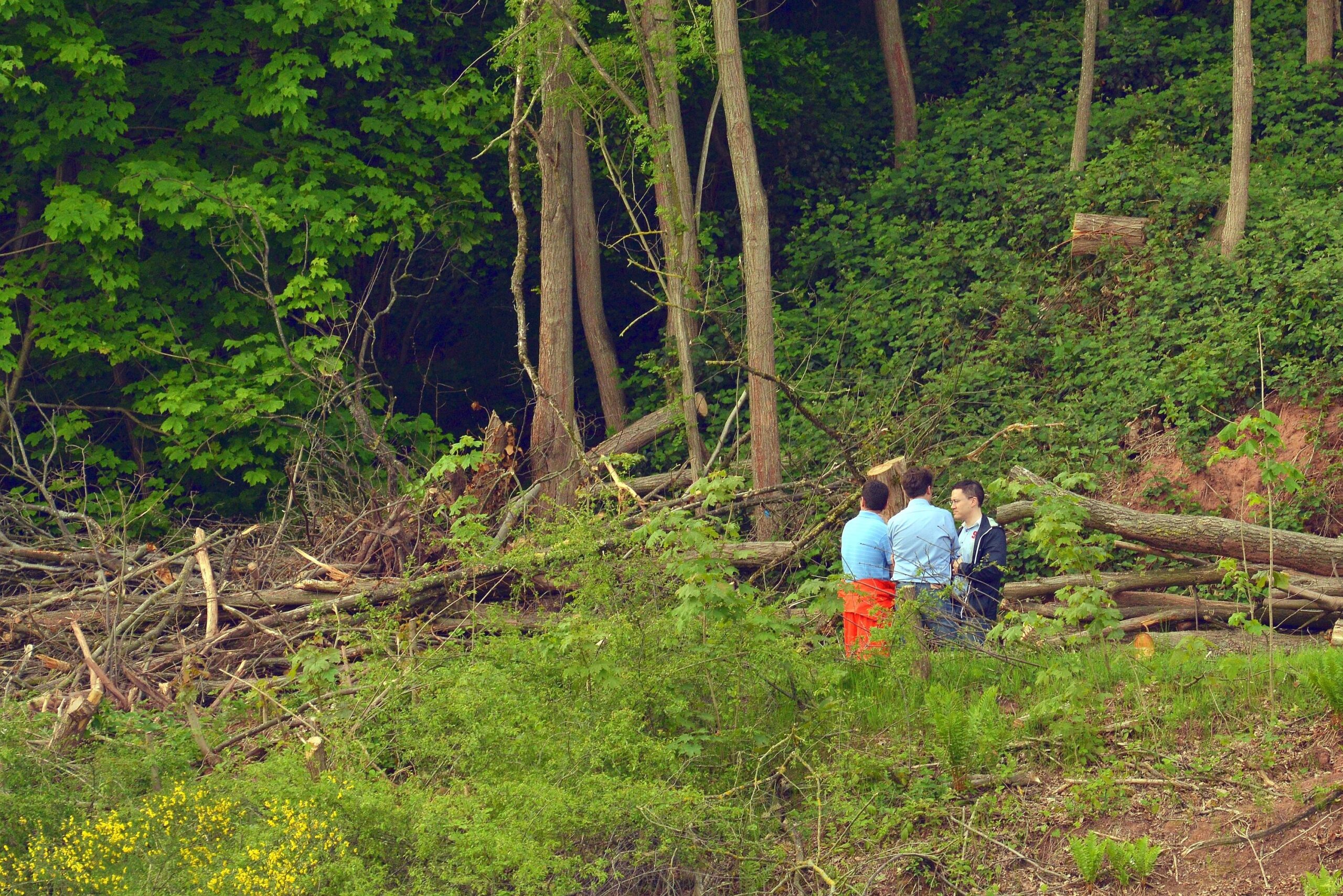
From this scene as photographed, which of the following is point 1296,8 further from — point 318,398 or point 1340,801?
point 1340,801

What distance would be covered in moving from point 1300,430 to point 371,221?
1065 centimetres

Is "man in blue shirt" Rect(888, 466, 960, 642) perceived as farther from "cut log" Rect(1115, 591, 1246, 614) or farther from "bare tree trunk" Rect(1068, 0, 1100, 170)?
"bare tree trunk" Rect(1068, 0, 1100, 170)

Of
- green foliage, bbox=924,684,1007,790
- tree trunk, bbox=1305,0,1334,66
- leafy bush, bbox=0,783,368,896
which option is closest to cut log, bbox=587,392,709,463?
tree trunk, bbox=1305,0,1334,66

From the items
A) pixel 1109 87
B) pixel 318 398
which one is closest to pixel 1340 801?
pixel 318 398

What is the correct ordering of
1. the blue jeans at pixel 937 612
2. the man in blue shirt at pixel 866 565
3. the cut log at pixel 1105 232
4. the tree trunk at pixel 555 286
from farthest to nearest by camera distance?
the tree trunk at pixel 555 286 < the cut log at pixel 1105 232 < the man in blue shirt at pixel 866 565 < the blue jeans at pixel 937 612

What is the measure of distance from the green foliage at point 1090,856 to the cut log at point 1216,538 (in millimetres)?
3705

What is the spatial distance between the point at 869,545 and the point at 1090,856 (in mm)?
3165

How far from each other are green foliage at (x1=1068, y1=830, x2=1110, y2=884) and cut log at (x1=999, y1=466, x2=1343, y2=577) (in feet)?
12.2

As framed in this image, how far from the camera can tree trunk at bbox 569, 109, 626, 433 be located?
57.5ft

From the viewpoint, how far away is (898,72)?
63.3 feet

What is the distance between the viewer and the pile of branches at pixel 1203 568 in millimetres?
9133

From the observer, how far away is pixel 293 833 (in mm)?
5723

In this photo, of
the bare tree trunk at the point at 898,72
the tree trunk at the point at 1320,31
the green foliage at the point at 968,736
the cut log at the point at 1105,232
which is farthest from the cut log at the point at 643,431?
the green foliage at the point at 968,736

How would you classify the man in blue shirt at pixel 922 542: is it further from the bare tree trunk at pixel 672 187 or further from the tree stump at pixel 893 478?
the bare tree trunk at pixel 672 187
